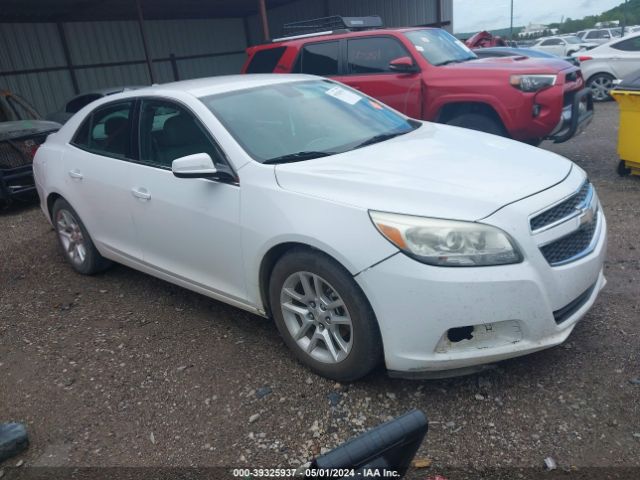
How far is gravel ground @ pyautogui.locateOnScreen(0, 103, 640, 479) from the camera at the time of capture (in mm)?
2439

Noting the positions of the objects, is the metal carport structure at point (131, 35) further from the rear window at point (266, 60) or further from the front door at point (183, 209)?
the front door at point (183, 209)

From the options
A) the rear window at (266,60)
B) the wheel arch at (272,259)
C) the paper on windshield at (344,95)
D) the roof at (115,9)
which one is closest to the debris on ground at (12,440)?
the wheel arch at (272,259)

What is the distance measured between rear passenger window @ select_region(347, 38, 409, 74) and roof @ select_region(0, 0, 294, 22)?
32.0 feet

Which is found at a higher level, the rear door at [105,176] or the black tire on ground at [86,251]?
the rear door at [105,176]

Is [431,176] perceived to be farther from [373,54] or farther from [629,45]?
[629,45]

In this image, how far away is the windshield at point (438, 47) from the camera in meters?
6.61

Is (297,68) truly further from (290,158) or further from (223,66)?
(223,66)

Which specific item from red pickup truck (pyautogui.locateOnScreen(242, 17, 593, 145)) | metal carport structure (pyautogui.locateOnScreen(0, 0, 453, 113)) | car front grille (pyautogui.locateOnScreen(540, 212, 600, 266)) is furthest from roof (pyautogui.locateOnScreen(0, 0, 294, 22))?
car front grille (pyautogui.locateOnScreen(540, 212, 600, 266))

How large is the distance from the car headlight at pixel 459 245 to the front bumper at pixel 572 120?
4.31 m

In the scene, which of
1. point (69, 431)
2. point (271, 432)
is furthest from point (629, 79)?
point (69, 431)

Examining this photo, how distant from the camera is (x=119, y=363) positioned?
131 inches

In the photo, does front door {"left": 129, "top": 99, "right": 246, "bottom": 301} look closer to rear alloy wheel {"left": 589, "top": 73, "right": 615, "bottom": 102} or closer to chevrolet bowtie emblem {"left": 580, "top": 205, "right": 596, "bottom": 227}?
chevrolet bowtie emblem {"left": 580, "top": 205, "right": 596, "bottom": 227}

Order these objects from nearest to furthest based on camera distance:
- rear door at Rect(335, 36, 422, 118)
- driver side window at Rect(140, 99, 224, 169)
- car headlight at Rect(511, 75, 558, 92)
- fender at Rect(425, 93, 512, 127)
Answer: driver side window at Rect(140, 99, 224, 169)
car headlight at Rect(511, 75, 558, 92)
fender at Rect(425, 93, 512, 127)
rear door at Rect(335, 36, 422, 118)

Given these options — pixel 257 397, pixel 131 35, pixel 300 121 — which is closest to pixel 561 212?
pixel 300 121
